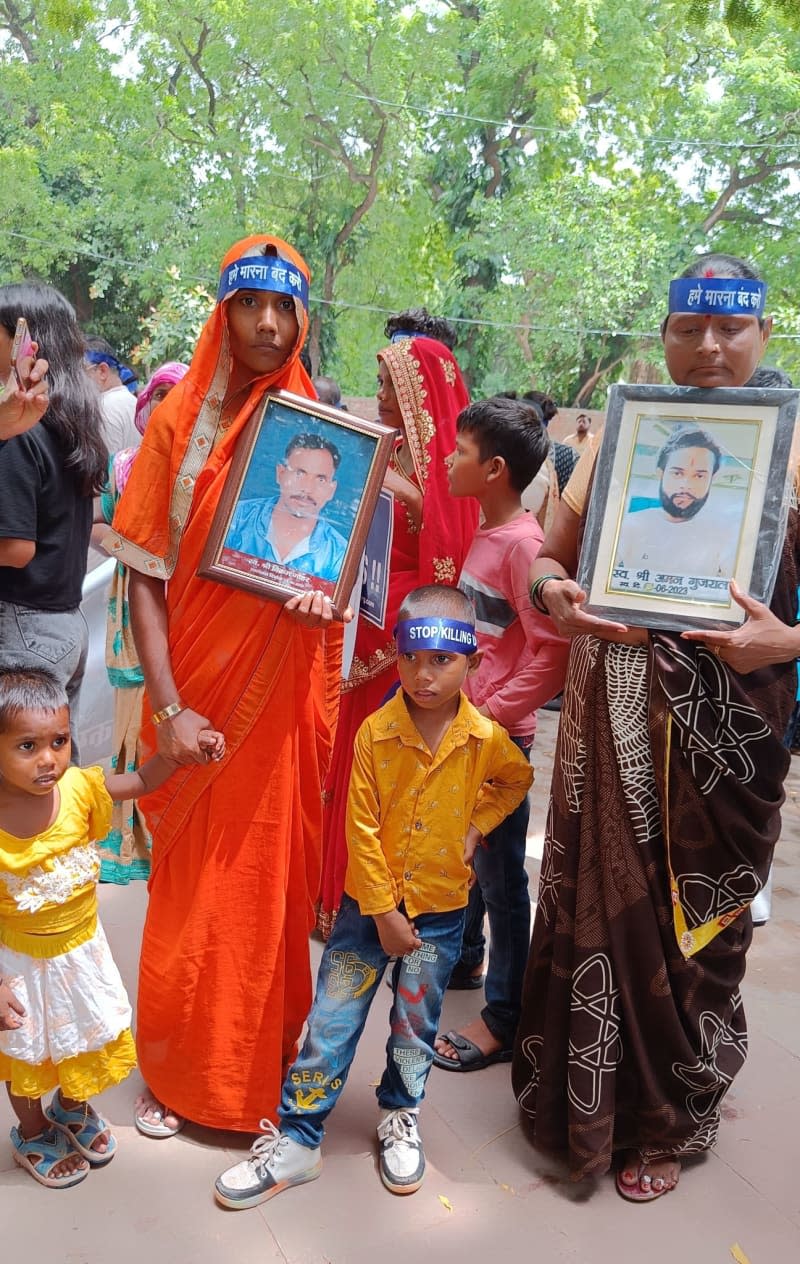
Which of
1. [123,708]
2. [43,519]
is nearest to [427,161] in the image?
[123,708]

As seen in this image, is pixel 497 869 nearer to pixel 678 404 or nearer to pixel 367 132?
pixel 678 404

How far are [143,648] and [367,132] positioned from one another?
19228 millimetres

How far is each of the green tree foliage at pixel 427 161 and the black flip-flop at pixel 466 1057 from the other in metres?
16.3

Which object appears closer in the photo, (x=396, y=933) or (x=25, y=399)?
(x=396, y=933)

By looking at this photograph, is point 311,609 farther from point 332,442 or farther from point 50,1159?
point 50,1159

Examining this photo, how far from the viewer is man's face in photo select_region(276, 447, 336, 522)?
240 cm

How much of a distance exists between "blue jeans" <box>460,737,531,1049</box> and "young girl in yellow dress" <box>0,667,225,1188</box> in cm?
99

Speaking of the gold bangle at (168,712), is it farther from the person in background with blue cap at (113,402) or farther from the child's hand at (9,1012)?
the person in background with blue cap at (113,402)

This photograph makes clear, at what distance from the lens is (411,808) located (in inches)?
92.4

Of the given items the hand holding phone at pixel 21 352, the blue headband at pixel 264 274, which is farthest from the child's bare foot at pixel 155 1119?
the blue headband at pixel 264 274

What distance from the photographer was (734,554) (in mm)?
2152

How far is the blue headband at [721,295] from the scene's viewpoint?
2166mm

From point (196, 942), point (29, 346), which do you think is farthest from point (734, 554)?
point (29, 346)

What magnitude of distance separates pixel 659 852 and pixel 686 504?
2.60 feet
